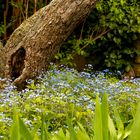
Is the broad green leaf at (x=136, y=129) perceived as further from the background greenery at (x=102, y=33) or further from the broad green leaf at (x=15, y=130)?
the background greenery at (x=102, y=33)

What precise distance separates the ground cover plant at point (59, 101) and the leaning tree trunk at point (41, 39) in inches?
7.9

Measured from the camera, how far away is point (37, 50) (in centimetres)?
628

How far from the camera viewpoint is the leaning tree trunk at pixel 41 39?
20.4ft

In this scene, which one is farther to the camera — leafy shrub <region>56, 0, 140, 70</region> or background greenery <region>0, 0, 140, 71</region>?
leafy shrub <region>56, 0, 140, 70</region>

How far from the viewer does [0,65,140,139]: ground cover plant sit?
14.7ft

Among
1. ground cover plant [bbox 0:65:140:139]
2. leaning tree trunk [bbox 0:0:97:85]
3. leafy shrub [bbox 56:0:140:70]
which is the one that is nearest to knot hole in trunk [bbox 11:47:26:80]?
leaning tree trunk [bbox 0:0:97:85]

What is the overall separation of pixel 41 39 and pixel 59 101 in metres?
1.55

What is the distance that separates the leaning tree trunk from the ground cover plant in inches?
7.9

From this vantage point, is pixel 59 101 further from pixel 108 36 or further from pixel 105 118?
pixel 108 36

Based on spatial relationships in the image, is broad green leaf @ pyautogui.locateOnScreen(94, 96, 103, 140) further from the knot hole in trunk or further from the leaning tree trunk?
the knot hole in trunk

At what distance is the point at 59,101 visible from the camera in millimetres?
4852

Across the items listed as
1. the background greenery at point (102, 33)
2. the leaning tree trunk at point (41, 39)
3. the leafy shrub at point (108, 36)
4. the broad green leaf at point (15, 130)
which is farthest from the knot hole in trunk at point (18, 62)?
the broad green leaf at point (15, 130)

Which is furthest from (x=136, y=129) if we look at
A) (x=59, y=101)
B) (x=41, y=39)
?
(x=41, y=39)

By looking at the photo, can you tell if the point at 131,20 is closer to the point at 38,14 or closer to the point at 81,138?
the point at 38,14
